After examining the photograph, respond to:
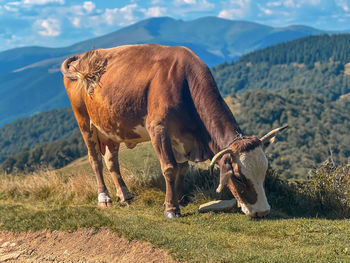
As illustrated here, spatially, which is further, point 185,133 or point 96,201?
point 96,201

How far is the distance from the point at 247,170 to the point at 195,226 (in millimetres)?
1561

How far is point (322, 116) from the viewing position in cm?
→ 8906

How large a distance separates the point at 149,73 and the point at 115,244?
3.57 metres

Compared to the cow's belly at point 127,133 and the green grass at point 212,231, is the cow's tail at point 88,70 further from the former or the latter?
the green grass at point 212,231

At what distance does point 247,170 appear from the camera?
7.55 meters

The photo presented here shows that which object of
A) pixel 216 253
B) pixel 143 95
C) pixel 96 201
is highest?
pixel 143 95

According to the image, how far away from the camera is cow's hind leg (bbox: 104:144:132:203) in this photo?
1062cm

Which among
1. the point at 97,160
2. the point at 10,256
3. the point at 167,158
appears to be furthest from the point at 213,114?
the point at 10,256

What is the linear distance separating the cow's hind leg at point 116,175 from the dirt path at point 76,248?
2456 mm

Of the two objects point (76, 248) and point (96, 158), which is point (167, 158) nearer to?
point (76, 248)

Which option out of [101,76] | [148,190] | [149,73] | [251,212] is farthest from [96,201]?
[251,212]

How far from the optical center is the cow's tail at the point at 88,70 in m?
10.2

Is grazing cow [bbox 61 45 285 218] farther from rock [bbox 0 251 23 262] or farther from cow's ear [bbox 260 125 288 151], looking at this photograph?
rock [bbox 0 251 23 262]

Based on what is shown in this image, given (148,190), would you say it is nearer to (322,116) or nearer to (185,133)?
(185,133)
